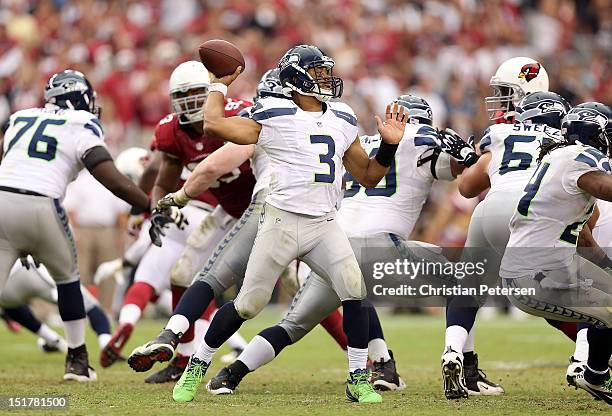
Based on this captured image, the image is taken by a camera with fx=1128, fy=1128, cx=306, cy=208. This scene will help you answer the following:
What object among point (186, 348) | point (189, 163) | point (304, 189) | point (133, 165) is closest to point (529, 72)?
point (304, 189)

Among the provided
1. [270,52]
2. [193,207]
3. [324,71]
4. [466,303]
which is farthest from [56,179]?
[270,52]

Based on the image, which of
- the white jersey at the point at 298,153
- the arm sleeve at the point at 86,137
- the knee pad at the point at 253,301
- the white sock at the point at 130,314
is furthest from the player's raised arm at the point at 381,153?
the white sock at the point at 130,314

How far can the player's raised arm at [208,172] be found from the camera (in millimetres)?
6574

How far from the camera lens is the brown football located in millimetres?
6051

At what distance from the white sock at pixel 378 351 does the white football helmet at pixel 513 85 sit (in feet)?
5.30

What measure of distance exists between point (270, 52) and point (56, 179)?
866cm

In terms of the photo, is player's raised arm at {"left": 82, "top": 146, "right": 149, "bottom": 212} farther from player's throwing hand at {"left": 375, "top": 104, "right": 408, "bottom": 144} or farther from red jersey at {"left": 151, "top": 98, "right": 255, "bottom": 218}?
player's throwing hand at {"left": 375, "top": 104, "right": 408, "bottom": 144}

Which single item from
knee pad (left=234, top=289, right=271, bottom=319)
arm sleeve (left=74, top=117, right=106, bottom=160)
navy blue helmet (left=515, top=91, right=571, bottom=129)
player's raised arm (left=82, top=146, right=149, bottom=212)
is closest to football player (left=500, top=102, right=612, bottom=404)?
navy blue helmet (left=515, top=91, right=571, bottom=129)

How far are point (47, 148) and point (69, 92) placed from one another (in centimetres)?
47

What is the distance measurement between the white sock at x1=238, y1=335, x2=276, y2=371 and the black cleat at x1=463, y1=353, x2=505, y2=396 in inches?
48.1

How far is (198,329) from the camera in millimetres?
8266

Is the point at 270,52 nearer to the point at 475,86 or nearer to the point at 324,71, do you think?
the point at 475,86

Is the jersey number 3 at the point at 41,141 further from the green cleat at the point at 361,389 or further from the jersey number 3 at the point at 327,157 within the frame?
the green cleat at the point at 361,389

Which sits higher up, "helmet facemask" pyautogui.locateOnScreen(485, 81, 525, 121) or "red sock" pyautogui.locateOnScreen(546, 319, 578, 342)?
"helmet facemask" pyautogui.locateOnScreen(485, 81, 525, 121)
